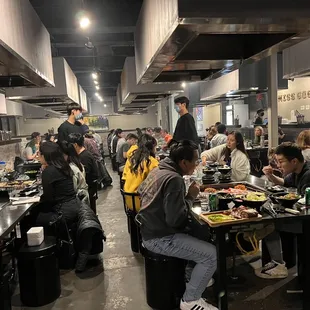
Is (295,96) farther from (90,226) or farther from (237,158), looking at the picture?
(90,226)

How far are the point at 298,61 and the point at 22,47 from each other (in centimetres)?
439

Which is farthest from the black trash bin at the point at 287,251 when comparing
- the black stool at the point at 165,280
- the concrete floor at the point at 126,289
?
the black stool at the point at 165,280

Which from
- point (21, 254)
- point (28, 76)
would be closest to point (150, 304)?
point (21, 254)

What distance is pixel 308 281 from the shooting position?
2617 millimetres

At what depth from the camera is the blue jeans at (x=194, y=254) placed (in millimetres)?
2518

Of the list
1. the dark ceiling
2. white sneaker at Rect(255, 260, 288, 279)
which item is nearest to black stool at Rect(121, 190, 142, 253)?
white sneaker at Rect(255, 260, 288, 279)

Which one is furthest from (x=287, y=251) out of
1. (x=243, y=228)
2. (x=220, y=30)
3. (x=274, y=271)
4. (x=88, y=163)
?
(x=88, y=163)

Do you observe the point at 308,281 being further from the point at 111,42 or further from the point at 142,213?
the point at 111,42

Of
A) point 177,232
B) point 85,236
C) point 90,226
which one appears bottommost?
point 85,236

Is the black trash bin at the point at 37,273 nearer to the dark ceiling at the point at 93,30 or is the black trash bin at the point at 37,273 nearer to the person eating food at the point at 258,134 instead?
the dark ceiling at the point at 93,30

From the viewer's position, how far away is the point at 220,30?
233 centimetres

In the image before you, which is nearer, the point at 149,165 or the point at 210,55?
the point at 210,55

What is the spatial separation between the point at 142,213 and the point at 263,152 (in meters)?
6.24

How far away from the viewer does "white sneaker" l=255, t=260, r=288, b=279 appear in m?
3.12
